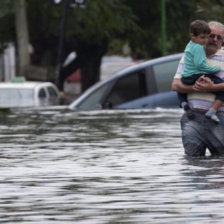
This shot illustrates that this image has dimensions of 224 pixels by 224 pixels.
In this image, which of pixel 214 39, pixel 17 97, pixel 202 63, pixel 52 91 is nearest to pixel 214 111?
pixel 202 63

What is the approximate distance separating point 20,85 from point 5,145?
1866 centimetres

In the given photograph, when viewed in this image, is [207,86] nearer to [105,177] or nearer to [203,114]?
[203,114]

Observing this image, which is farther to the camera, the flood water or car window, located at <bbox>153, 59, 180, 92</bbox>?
car window, located at <bbox>153, 59, 180, 92</bbox>

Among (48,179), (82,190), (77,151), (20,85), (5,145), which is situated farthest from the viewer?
(20,85)

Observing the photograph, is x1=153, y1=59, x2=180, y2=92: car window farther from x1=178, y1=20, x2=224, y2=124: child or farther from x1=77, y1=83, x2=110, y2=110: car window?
x1=178, y1=20, x2=224, y2=124: child

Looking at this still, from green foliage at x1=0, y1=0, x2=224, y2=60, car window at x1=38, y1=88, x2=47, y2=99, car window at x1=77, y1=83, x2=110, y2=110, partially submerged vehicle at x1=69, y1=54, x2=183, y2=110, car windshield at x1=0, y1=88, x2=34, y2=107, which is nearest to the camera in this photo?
partially submerged vehicle at x1=69, y1=54, x2=183, y2=110

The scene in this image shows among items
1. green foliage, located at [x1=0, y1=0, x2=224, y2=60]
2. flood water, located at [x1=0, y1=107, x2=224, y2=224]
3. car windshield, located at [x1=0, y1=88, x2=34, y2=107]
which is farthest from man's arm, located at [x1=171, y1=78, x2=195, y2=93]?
green foliage, located at [x1=0, y1=0, x2=224, y2=60]

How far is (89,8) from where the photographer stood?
46594mm

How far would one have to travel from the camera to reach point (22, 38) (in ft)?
159

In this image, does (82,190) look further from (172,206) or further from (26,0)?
(26,0)

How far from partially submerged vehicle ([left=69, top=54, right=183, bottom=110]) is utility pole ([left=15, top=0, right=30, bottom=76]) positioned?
18.8 meters

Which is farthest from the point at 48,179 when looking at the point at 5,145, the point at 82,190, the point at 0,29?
the point at 0,29

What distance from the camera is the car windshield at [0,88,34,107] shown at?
119ft

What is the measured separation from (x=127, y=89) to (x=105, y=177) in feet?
47.6
